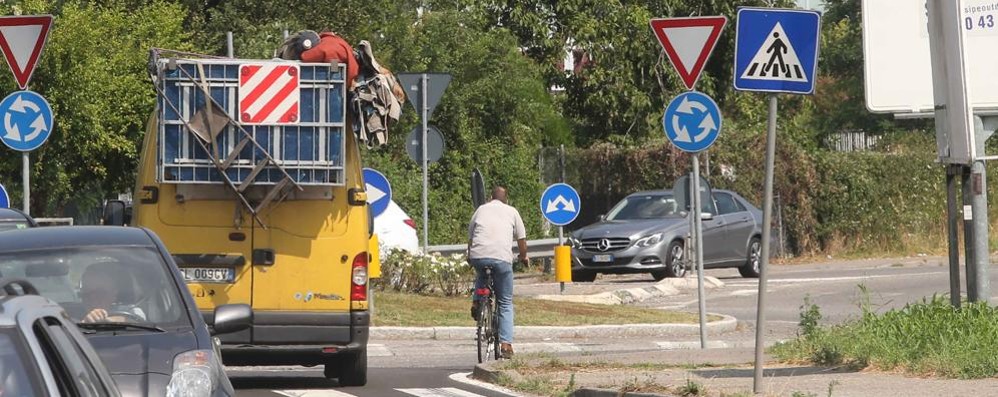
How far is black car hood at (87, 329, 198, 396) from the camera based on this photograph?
27.4 ft

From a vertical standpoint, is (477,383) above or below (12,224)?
below

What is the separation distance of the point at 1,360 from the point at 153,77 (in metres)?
8.92

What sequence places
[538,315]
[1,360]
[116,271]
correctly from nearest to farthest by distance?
1. [1,360]
2. [116,271]
3. [538,315]

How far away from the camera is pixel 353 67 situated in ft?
46.8

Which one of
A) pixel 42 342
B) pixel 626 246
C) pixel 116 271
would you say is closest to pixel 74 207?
pixel 626 246

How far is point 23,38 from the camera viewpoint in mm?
17422

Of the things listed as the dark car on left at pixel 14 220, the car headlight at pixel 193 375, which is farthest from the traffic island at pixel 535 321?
the car headlight at pixel 193 375

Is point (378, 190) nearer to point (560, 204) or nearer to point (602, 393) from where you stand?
point (560, 204)

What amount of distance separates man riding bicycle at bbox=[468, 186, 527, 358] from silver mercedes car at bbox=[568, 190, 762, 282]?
1331 cm

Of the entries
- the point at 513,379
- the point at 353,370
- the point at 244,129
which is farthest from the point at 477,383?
the point at 244,129

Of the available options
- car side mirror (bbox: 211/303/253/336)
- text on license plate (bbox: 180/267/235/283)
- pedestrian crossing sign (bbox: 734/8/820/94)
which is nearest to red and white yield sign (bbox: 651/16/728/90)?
pedestrian crossing sign (bbox: 734/8/820/94)

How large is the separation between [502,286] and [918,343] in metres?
4.12

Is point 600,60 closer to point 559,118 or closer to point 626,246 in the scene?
point 559,118

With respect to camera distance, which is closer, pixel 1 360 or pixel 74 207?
pixel 1 360
